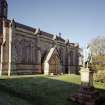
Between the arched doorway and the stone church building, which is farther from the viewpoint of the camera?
the arched doorway

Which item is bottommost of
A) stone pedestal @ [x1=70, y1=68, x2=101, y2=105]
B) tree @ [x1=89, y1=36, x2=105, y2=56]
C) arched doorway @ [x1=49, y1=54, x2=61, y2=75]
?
stone pedestal @ [x1=70, y1=68, x2=101, y2=105]

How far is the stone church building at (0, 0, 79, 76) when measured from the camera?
1268 inches

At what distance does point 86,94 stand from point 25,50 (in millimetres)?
22734

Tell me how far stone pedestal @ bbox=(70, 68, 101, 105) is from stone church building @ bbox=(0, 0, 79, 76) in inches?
690

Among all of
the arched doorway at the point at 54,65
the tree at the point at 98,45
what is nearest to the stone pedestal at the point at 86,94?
the arched doorway at the point at 54,65

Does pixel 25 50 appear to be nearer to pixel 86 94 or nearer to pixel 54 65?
pixel 54 65

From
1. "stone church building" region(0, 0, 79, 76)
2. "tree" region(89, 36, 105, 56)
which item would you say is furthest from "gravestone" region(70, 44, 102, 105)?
"tree" region(89, 36, 105, 56)

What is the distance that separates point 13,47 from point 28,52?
5765 millimetres

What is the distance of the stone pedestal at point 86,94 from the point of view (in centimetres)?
1670

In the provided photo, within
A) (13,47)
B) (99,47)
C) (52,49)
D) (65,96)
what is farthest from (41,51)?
(65,96)

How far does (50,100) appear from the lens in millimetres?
16609

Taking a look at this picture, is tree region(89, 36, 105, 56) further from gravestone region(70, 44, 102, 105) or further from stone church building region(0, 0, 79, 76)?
gravestone region(70, 44, 102, 105)

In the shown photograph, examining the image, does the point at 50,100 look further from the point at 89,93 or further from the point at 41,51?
the point at 41,51

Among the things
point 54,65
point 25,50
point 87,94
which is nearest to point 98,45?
point 54,65
